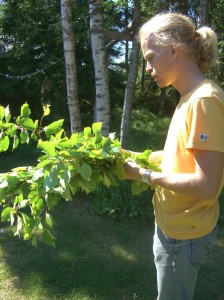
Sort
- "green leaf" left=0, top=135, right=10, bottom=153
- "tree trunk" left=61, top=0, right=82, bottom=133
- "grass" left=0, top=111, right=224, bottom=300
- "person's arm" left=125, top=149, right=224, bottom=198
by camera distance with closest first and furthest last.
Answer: "person's arm" left=125, top=149, right=224, bottom=198
"green leaf" left=0, top=135, right=10, bottom=153
"grass" left=0, top=111, right=224, bottom=300
"tree trunk" left=61, top=0, right=82, bottom=133

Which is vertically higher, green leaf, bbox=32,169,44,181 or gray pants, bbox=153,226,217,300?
green leaf, bbox=32,169,44,181

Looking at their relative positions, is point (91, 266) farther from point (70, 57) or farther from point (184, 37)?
point (70, 57)

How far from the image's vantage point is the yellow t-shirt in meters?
1.53

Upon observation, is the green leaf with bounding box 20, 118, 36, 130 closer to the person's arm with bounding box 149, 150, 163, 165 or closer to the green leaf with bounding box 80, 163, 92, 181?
the green leaf with bounding box 80, 163, 92, 181

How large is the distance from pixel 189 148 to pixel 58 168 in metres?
0.54

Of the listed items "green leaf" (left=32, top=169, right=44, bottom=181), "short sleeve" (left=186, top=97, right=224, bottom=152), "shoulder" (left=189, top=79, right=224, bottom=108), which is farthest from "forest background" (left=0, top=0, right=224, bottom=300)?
"green leaf" (left=32, top=169, right=44, bottom=181)

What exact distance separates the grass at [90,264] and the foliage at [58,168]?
1732 mm

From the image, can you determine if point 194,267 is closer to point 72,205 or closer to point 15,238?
point 15,238

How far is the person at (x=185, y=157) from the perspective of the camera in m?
1.53

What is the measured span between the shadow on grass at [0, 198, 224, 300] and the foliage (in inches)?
68.1

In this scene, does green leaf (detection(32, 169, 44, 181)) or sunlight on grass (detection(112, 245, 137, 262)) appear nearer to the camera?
green leaf (detection(32, 169, 44, 181))

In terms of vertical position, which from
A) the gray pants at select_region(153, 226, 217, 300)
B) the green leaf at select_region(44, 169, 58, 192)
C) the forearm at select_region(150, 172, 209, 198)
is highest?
the green leaf at select_region(44, 169, 58, 192)

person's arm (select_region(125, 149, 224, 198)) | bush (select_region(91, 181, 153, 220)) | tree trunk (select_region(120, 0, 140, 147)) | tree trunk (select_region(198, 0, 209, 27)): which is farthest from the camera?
tree trunk (select_region(198, 0, 209, 27))

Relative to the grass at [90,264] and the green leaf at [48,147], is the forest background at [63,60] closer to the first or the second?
the grass at [90,264]
